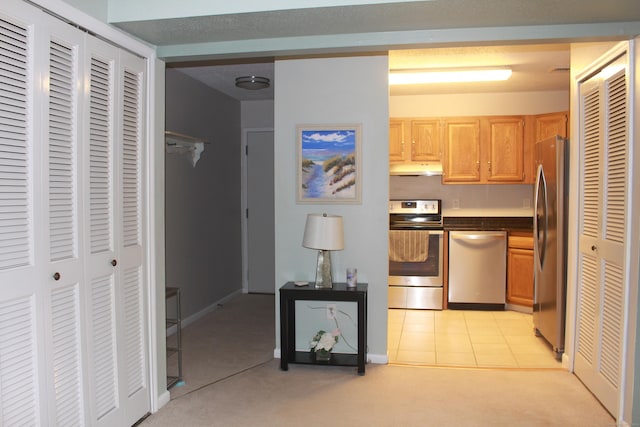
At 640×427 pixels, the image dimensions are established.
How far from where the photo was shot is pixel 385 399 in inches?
126

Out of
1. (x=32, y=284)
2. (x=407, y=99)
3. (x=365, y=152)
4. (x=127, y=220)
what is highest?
(x=407, y=99)

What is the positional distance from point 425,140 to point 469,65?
134 cm

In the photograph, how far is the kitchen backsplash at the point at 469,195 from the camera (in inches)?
238

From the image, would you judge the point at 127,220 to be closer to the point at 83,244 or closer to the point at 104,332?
the point at 83,244

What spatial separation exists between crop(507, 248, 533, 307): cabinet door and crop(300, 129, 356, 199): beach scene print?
2617 mm

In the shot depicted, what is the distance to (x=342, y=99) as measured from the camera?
3.80 m

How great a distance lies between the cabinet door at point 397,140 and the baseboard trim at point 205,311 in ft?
8.57

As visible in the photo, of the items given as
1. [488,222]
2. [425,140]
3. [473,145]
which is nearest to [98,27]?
[425,140]

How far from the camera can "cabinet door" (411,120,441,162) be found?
5.79 metres

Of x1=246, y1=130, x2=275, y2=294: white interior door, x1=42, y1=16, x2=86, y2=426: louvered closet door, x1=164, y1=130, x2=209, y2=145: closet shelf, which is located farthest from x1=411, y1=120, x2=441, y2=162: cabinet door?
x1=42, y1=16, x2=86, y2=426: louvered closet door

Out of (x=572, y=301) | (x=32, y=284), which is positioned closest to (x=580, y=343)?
(x=572, y=301)

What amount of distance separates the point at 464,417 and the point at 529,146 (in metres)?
3.69

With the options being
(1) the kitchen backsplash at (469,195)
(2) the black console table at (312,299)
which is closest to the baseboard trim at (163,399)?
(2) the black console table at (312,299)

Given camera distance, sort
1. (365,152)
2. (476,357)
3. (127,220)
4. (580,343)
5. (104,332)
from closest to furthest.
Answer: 1. (104,332)
2. (127,220)
3. (580,343)
4. (365,152)
5. (476,357)
